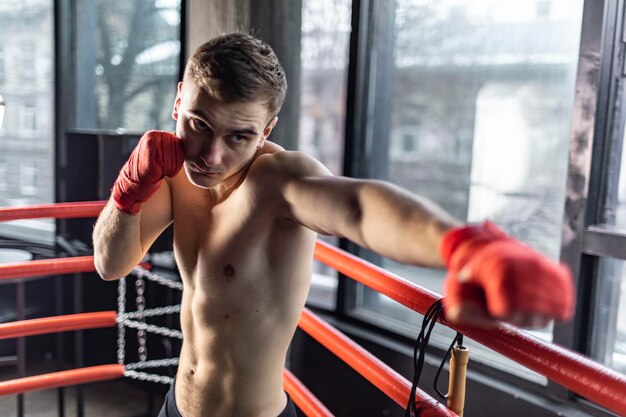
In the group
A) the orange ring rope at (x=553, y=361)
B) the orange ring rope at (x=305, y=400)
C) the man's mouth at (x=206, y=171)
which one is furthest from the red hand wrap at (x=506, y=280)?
the orange ring rope at (x=305, y=400)

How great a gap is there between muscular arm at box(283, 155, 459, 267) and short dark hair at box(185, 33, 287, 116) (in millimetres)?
143

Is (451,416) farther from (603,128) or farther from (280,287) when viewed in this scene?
(603,128)

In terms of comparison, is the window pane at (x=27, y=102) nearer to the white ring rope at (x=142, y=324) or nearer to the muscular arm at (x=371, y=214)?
the white ring rope at (x=142, y=324)

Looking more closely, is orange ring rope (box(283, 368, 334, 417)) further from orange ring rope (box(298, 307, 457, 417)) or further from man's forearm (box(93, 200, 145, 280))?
man's forearm (box(93, 200, 145, 280))

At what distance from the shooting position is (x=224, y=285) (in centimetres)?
109

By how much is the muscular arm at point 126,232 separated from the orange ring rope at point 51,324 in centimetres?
56

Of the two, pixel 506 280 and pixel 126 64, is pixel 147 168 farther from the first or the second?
pixel 126 64

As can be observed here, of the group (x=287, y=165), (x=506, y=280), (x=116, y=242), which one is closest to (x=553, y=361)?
(x=506, y=280)

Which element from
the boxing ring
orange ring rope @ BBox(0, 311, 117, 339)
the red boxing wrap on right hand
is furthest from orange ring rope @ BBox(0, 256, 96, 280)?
the red boxing wrap on right hand

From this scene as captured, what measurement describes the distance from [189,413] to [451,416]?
1.81ft

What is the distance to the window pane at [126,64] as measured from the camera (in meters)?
2.93

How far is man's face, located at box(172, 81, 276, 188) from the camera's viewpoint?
37.9 inches

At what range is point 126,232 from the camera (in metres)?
1.15

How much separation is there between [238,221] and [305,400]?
59 centimetres
